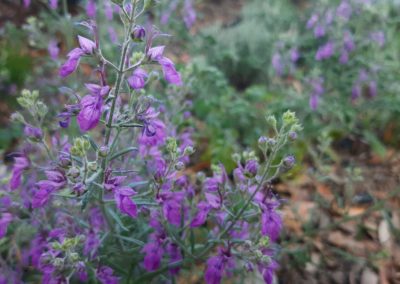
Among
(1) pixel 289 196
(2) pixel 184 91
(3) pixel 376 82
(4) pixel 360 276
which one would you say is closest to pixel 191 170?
(1) pixel 289 196

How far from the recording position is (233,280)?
226 cm

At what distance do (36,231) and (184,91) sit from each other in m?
0.95

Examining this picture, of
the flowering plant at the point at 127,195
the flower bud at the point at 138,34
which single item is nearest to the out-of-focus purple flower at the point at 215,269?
the flowering plant at the point at 127,195

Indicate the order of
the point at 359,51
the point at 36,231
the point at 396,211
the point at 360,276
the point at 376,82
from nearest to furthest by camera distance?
the point at 36,231, the point at 360,276, the point at 396,211, the point at 376,82, the point at 359,51

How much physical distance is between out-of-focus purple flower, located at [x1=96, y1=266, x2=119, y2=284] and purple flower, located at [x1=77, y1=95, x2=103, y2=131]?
59 cm

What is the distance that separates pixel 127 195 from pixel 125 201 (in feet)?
0.06

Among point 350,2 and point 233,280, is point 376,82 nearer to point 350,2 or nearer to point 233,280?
point 350,2

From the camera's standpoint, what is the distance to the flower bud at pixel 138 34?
4.06ft

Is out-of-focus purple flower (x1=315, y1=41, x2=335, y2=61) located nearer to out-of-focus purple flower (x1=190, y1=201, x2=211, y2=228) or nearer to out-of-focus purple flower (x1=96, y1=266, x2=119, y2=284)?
out-of-focus purple flower (x1=190, y1=201, x2=211, y2=228)

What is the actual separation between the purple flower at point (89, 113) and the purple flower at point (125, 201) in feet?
0.71

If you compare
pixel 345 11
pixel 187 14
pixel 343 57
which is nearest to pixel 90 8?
pixel 187 14

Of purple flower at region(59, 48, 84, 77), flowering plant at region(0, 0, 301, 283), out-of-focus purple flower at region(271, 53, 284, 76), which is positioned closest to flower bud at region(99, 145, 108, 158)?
flowering plant at region(0, 0, 301, 283)

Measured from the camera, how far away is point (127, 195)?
131 centimetres

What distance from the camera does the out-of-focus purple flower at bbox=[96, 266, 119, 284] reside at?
1.54 m
